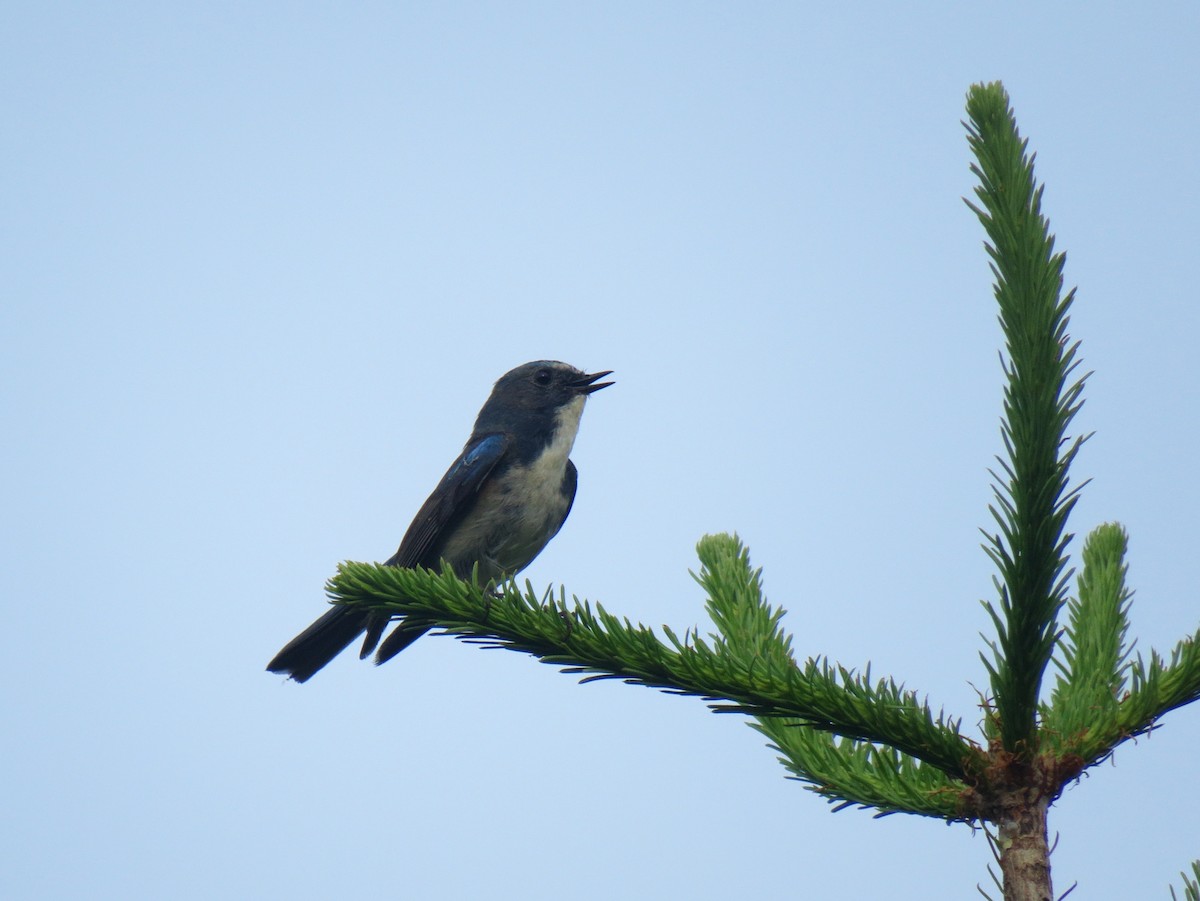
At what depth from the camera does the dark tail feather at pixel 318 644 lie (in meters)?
6.18

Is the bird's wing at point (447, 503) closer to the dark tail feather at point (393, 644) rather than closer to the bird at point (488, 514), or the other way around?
the bird at point (488, 514)

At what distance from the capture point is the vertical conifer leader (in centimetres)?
186

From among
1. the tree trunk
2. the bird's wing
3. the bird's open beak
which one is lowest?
the tree trunk

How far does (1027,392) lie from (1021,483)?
0.16 m

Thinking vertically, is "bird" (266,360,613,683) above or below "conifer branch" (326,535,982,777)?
above

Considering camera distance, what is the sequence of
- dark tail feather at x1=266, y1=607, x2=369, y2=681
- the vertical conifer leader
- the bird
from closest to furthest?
1. the vertical conifer leader
2. dark tail feather at x1=266, y1=607, x2=369, y2=681
3. the bird

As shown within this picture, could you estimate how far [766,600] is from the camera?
3.04m

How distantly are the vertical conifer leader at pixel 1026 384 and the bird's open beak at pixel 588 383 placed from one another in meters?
5.74

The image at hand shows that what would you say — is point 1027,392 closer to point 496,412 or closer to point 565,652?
point 565,652

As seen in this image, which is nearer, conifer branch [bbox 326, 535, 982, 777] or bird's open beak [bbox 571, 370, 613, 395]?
conifer branch [bbox 326, 535, 982, 777]

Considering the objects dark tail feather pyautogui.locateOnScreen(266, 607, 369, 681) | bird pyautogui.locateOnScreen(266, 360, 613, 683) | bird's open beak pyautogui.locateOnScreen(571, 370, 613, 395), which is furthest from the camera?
bird's open beak pyautogui.locateOnScreen(571, 370, 613, 395)

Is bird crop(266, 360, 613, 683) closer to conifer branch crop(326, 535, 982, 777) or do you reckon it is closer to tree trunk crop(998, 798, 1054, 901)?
conifer branch crop(326, 535, 982, 777)

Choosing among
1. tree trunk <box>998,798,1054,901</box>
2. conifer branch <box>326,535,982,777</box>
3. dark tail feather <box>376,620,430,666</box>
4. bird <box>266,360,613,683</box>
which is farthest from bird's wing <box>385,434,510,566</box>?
tree trunk <box>998,798,1054,901</box>

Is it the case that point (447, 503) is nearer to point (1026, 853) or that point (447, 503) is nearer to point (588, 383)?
point (588, 383)
